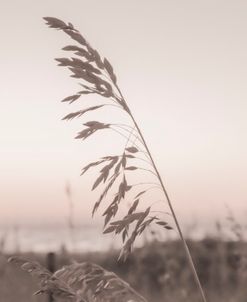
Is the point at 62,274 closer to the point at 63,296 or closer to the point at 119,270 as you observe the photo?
the point at 63,296

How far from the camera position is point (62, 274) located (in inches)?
75.4

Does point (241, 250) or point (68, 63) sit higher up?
point (68, 63)

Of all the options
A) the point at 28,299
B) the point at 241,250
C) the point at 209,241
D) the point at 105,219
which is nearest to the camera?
the point at 105,219

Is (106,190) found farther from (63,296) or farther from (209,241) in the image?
(209,241)

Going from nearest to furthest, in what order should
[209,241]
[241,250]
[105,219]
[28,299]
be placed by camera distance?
[105,219], [241,250], [28,299], [209,241]

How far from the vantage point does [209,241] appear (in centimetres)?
1125

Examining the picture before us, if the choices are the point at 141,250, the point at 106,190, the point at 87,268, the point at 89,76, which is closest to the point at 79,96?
the point at 89,76

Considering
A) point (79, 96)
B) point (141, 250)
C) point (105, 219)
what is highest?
point (79, 96)

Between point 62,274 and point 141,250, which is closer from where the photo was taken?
point 62,274

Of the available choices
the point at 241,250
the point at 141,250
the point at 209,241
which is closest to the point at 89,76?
the point at 241,250

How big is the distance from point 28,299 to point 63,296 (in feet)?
16.0

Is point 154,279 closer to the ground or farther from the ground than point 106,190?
closer to the ground

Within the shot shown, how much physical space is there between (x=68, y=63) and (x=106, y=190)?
0.43m

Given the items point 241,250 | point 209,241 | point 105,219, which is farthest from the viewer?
point 209,241
